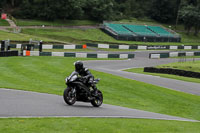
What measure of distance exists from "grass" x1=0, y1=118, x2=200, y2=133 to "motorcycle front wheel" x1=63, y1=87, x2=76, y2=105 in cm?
226

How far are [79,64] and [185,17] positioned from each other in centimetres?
8063

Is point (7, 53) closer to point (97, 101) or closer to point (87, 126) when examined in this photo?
point (97, 101)

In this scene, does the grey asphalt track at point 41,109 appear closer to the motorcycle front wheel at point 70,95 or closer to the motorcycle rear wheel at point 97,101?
the motorcycle front wheel at point 70,95

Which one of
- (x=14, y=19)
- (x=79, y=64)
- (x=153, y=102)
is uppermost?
(x=14, y=19)

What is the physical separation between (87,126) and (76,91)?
3671 millimetres

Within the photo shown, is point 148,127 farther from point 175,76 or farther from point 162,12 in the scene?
point 162,12

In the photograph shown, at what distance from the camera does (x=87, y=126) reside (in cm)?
992

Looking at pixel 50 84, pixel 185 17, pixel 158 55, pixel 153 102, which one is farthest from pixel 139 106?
pixel 185 17

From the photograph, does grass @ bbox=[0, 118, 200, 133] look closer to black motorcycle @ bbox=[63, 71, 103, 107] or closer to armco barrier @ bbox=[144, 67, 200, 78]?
black motorcycle @ bbox=[63, 71, 103, 107]

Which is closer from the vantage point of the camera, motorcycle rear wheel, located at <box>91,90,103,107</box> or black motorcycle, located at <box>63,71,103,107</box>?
black motorcycle, located at <box>63,71,103,107</box>

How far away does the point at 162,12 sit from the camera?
330 ft

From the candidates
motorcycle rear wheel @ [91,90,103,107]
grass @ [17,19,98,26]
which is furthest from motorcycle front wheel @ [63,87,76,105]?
grass @ [17,19,98,26]

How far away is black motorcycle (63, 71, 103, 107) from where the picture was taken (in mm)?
13094

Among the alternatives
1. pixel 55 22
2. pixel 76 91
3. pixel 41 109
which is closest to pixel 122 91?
pixel 76 91
